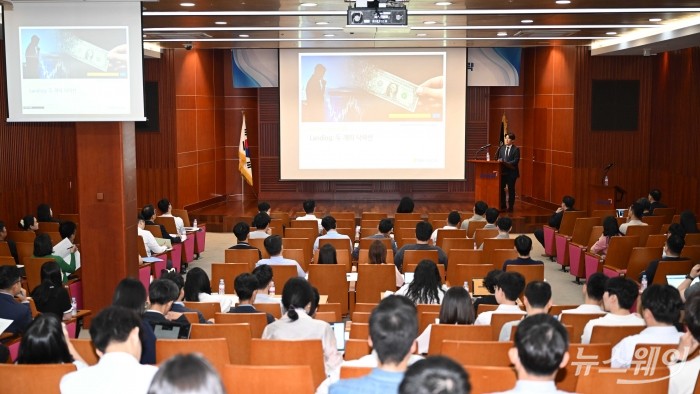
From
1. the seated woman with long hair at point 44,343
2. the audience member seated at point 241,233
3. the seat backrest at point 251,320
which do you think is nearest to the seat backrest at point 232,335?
the seat backrest at point 251,320

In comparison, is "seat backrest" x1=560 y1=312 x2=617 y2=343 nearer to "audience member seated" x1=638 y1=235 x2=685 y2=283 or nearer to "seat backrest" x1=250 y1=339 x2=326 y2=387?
"seat backrest" x1=250 y1=339 x2=326 y2=387

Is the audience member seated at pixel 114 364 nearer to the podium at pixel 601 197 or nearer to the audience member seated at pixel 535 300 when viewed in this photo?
the audience member seated at pixel 535 300

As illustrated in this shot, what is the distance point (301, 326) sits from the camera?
541 cm

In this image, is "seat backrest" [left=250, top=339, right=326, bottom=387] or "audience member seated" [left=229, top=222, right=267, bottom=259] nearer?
"seat backrest" [left=250, top=339, right=326, bottom=387]

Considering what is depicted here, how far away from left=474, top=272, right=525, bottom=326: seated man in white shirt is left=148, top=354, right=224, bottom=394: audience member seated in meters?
4.12

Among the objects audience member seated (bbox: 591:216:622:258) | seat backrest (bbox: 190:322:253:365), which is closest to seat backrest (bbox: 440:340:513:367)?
seat backrest (bbox: 190:322:253:365)

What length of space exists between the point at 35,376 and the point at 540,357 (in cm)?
253

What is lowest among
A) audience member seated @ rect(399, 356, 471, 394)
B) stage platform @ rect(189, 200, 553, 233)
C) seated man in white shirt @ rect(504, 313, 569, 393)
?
stage platform @ rect(189, 200, 553, 233)

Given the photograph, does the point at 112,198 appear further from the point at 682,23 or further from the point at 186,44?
the point at 682,23

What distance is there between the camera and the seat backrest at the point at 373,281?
8281 millimetres

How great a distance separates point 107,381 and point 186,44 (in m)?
12.4

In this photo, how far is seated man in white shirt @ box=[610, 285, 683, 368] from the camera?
4941 mm

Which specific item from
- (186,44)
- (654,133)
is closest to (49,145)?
(186,44)

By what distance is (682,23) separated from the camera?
12.4m
